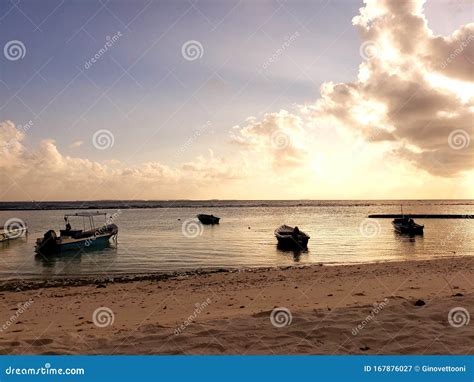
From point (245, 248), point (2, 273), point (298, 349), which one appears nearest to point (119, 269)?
point (2, 273)

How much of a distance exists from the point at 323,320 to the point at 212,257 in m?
21.0

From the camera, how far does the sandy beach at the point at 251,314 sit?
24.8 feet

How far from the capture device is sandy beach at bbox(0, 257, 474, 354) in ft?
24.8

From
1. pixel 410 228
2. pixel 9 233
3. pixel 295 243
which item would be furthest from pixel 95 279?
pixel 410 228

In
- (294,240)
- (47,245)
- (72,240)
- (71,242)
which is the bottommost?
(47,245)

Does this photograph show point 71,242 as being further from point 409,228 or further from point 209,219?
point 409,228

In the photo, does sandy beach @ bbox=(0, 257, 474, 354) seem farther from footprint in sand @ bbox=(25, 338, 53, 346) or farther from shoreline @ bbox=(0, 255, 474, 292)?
shoreline @ bbox=(0, 255, 474, 292)

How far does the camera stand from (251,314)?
10414 mm

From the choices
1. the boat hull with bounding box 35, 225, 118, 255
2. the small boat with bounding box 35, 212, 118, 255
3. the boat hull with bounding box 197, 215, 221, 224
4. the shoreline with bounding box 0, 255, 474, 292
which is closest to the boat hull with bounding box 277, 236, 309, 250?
the shoreline with bounding box 0, 255, 474, 292

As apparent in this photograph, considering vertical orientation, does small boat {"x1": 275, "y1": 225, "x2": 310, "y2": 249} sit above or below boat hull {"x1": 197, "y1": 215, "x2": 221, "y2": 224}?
below

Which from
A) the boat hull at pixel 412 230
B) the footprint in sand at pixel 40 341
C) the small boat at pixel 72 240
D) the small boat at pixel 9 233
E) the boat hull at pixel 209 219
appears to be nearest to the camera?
the footprint in sand at pixel 40 341

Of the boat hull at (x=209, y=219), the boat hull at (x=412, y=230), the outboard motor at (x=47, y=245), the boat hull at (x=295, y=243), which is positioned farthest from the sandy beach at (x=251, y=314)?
the boat hull at (x=209, y=219)

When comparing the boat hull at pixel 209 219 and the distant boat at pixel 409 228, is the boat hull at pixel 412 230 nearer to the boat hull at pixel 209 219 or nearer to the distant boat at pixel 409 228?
the distant boat at pixel 409 228

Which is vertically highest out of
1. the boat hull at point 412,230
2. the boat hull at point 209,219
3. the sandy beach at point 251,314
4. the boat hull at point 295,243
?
the boat hull at point 209,219
